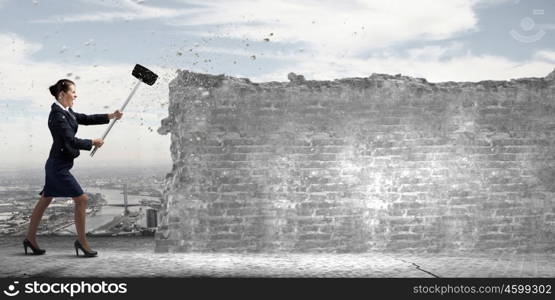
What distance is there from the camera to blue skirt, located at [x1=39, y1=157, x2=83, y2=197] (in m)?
7.18

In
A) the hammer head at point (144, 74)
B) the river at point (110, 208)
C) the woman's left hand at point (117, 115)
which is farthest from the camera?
the river at point (110, 208)

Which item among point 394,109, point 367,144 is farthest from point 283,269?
point 394,109

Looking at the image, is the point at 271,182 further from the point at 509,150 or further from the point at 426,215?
the point at 509,150

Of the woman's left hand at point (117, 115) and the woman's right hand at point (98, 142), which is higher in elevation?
the woman's left hand at point (117, 115)

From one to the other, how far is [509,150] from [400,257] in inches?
96.8

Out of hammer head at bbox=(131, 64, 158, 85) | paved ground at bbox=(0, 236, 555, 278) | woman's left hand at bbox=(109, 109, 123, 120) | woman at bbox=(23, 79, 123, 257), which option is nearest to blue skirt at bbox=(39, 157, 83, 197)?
woman at bbox=(23, 79, 123, 257)

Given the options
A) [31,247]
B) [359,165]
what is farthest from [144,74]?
[359,165]

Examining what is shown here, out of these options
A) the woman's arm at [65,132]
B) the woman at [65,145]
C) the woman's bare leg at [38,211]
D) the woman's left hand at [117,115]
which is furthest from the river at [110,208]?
the woman's arm at [65,132]

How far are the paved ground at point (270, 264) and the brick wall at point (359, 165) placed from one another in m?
0.36

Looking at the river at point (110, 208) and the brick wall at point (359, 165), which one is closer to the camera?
the brick wall at point (359, 165)

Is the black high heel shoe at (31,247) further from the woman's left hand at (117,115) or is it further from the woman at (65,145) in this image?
the woman's left hand at (117,115)

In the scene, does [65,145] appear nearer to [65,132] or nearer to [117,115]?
[65,132]

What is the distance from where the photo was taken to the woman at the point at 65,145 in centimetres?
707

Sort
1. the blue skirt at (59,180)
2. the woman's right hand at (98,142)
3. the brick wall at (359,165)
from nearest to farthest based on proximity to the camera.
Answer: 1. the woman's right hand at (98,142)
2. the blue skirt at (59,180)
3. the brick wall at (359,165)
